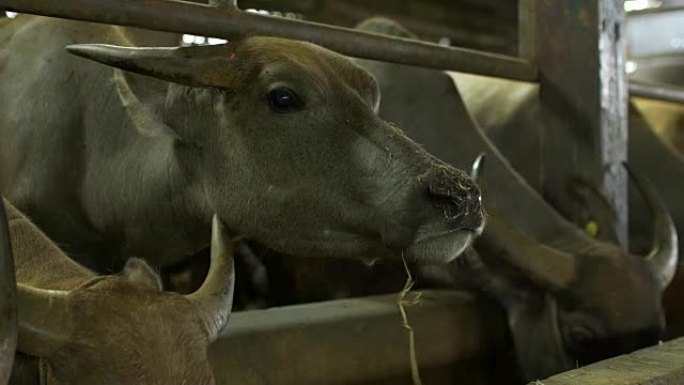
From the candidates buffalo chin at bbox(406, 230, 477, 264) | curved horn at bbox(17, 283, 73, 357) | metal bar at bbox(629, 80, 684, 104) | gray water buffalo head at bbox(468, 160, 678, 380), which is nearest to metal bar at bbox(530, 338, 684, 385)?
buffalo chin at bbox(406, 230, 477, 264)

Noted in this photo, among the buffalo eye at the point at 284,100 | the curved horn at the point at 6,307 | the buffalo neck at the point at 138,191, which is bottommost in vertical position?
the buffalo neck at the point at 138,191

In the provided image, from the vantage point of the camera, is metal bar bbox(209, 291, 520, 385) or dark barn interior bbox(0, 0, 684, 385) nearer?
dark barn interior bbox(0, 0, 684, 385)

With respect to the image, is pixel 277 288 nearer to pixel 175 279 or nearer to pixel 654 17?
pixel 175 279

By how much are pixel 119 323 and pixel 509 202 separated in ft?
8.52

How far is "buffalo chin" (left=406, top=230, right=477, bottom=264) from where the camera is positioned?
99.6 inches

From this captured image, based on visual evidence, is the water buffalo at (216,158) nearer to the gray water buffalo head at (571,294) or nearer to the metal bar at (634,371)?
the metal bar at (634,371)

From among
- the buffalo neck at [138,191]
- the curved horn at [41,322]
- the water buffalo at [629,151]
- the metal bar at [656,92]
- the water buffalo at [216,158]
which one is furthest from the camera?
the metal bar at [656,92]

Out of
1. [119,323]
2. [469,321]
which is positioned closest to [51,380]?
[119,323]

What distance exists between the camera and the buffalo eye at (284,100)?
8.84 feet

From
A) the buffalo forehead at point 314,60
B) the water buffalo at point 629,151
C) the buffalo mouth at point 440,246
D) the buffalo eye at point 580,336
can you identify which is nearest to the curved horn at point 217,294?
the buffalo mouth at point 440,246

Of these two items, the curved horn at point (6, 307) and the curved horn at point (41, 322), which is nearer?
the curved horn at point (6, 307)

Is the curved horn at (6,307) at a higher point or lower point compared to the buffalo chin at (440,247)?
higher

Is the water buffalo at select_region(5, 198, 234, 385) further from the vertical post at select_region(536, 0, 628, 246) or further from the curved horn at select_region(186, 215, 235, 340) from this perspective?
the vertical post at select_region(536, 0, 628, 246)

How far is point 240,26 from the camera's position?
2.97m
